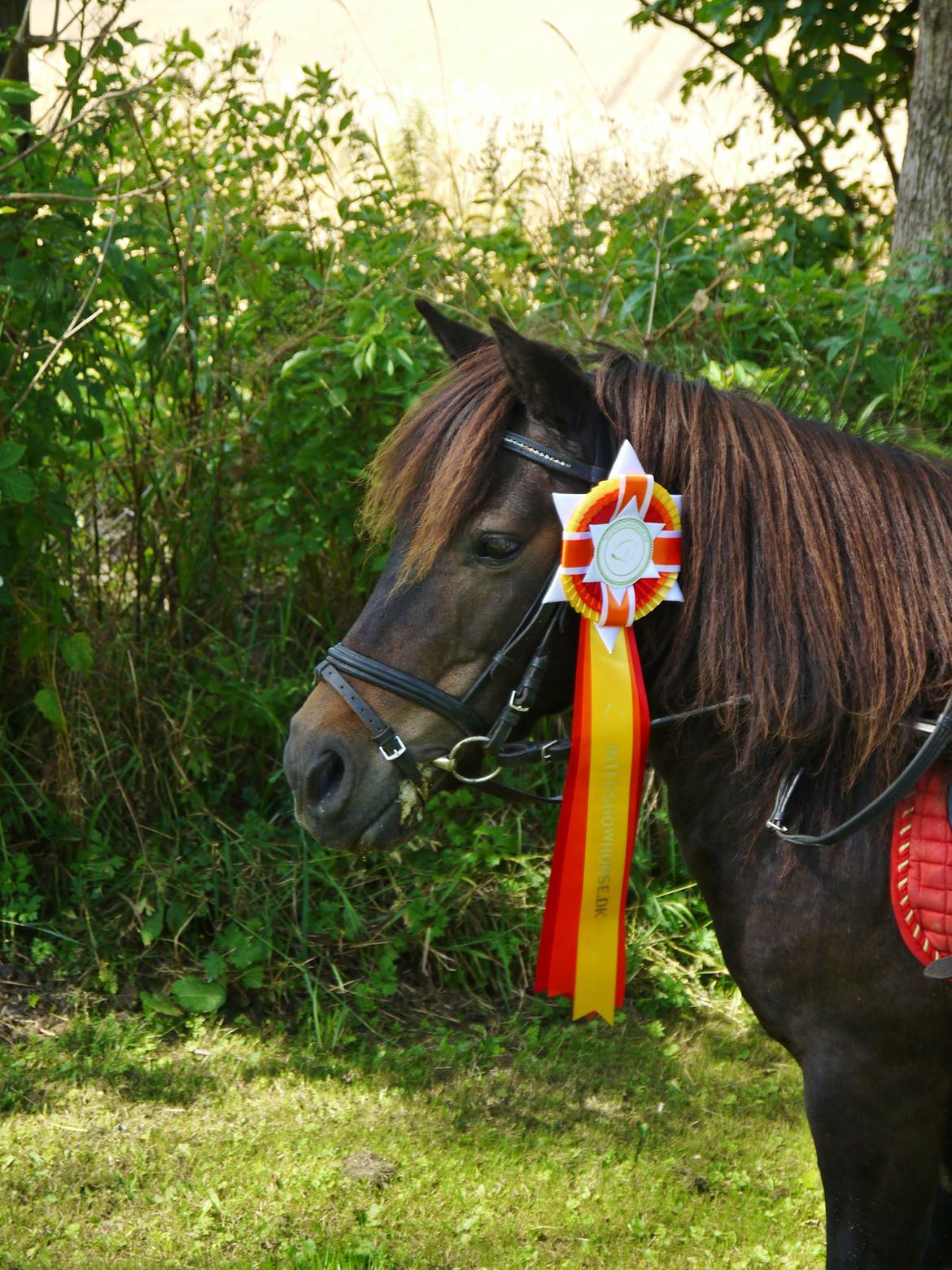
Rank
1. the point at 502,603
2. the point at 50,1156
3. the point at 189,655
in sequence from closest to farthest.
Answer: the point at 502,603 < the point at 50,1156 < the point at 189,655

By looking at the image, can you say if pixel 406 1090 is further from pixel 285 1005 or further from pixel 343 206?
pixel 343 206

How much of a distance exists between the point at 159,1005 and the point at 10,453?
185cm

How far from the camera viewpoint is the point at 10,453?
319 centimetres

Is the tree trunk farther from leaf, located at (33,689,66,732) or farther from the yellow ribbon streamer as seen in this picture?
leaf, located at (33,689,66,732)

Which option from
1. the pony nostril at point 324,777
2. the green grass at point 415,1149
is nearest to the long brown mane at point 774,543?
the pony nostril at point 324,777

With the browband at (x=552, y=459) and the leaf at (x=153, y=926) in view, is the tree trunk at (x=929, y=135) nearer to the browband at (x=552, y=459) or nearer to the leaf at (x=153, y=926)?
the browband at (x=552, y=459)

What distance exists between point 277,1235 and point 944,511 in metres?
2.40

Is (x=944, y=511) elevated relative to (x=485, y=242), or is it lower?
lower

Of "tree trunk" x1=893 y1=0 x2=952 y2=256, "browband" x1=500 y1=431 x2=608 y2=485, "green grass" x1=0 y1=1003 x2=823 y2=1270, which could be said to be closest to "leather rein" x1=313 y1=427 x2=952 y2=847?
"browband" x1=500 y1=431 x2=608 y2=485

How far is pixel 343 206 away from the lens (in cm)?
404

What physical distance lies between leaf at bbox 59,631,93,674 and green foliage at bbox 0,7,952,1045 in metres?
0.02

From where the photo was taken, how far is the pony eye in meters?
1.99

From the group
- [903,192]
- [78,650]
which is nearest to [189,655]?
[78,650]

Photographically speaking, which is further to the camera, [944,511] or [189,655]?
[189,655]
